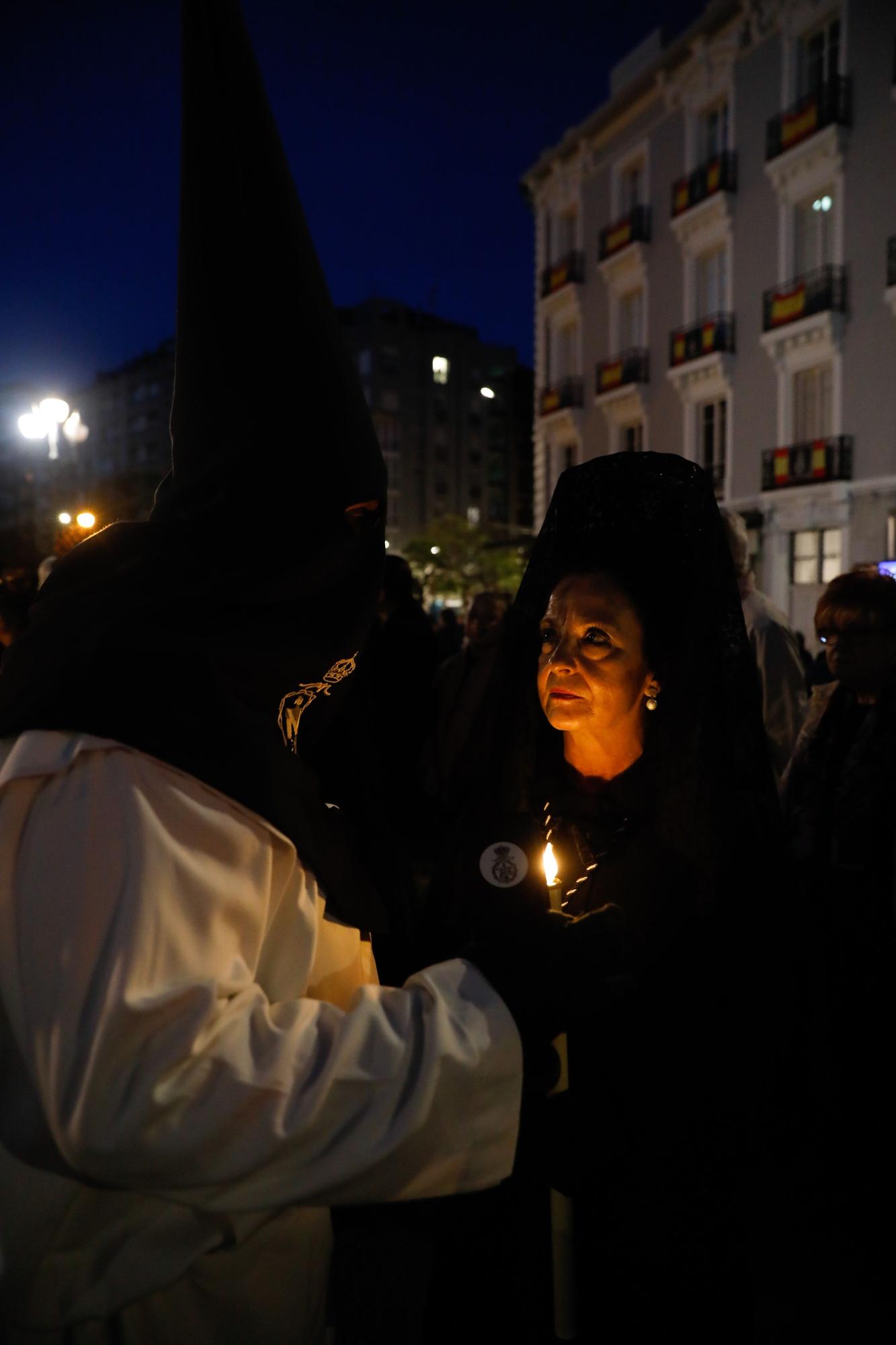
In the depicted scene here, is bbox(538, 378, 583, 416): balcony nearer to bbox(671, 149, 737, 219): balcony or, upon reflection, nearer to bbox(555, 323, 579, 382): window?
bbox(555, 323, 579, 382): window

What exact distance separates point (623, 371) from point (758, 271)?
424 centimetres

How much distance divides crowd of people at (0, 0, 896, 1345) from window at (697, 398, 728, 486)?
2017 cm

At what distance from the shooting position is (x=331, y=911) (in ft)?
4.48

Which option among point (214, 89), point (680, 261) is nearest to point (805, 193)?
point (680, 261)

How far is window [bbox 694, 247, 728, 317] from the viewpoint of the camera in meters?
20.8

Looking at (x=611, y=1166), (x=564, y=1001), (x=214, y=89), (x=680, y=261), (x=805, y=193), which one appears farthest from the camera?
(x=680, y=261)

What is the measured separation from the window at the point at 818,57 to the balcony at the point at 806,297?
3630 millimetres

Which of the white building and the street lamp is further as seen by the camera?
the white building

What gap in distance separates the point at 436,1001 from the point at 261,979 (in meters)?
0.27

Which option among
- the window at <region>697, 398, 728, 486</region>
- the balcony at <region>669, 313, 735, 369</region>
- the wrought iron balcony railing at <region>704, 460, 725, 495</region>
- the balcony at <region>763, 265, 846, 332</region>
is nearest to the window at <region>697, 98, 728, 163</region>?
the balcony at <region>669, 313, 735, 369</region>

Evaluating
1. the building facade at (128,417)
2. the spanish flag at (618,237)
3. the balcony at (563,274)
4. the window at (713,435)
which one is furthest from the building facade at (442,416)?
the window at (713,435)

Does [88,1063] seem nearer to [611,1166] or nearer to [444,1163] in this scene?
[444,1163]

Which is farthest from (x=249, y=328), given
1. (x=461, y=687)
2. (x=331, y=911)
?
(x=461, y=687)

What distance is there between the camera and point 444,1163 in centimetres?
111
